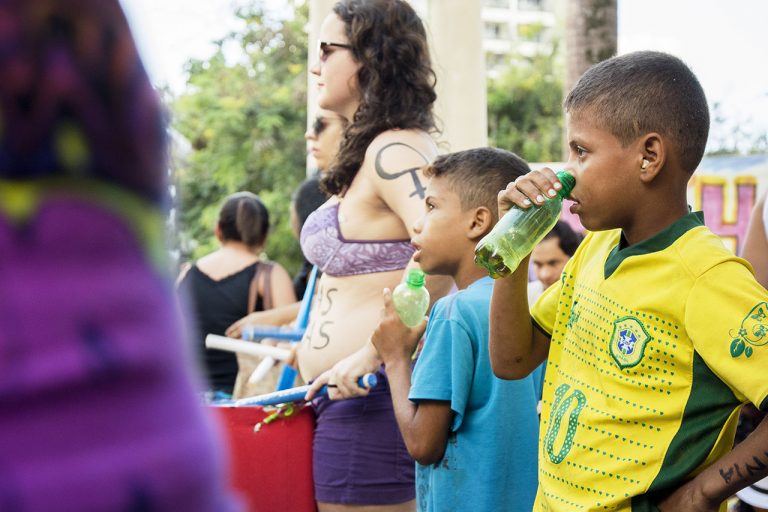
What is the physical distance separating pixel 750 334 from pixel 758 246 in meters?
1.92

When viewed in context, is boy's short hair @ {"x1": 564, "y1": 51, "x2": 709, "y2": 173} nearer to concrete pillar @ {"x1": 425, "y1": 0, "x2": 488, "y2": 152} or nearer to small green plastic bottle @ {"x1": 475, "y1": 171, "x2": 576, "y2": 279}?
small green plastic bottle @ {"x1": 475, "y1": 171, "x2": 576, "y2": 279}

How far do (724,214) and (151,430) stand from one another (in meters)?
9.60

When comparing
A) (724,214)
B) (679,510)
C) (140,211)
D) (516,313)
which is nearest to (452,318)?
(516,313)

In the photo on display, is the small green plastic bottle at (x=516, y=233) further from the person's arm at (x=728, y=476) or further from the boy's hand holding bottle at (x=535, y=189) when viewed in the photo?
the person's arm at (x=728, y=476)

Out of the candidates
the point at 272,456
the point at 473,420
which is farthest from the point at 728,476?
the point at 272,456

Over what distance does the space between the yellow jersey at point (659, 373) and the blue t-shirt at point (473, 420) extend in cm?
53

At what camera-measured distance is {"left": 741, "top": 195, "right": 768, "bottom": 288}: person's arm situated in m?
3.73

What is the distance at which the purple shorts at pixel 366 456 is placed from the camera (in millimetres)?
3324

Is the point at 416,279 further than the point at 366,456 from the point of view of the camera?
No

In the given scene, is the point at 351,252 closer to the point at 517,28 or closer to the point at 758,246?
the point at 758,246

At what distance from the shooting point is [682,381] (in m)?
2.08

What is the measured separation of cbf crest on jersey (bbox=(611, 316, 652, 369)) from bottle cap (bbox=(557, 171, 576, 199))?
12.0 inches

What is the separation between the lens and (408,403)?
→ 289cm

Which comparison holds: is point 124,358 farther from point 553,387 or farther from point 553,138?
point 553,138
